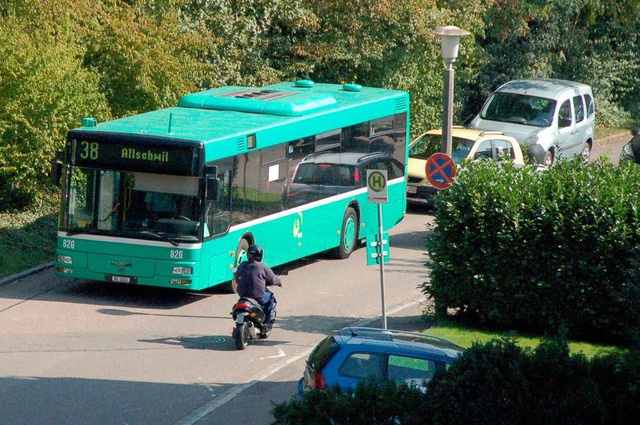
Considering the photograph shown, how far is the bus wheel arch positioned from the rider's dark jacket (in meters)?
5.90

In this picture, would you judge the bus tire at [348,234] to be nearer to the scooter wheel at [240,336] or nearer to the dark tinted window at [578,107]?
the scooter wheel at [240,336]

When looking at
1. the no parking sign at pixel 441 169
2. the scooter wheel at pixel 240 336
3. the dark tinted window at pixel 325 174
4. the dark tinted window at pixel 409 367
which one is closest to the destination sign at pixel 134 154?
the scooter wheel at pixel 240 336

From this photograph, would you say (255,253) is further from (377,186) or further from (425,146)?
(425,146)

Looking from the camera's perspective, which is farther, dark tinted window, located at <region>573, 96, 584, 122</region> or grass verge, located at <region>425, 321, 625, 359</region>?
dark tinted window, located at <region>573, 96, 584, 122</region>

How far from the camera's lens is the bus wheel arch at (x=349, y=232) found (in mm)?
21844

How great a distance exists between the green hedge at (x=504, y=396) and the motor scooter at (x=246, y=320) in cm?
665

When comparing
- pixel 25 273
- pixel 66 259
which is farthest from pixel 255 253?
pixel 25 273

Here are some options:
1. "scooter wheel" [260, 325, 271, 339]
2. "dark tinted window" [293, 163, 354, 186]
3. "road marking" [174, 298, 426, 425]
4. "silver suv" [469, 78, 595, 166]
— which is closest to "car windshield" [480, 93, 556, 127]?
"silver suv" [469, 78, 595, 166]

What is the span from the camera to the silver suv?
30.3 meters

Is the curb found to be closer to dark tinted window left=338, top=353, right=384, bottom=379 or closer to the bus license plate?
the bus license plate

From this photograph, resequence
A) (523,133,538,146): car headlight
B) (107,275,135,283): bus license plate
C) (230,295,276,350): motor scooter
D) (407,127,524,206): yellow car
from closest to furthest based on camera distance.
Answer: (230,295,276,350): motor scooter, (107,275,135,283): bus license plate, (407,127,524,206): yellow car, (523,133,538,146): car headlight

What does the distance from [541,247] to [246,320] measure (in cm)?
416

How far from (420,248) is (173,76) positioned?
600 centimetres

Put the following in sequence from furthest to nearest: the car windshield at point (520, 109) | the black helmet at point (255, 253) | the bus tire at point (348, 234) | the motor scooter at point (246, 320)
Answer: the car windshield at point (520, 109) → the bus tire at point (348, 234) → the black helmet at point (255, 253) → the motor scooter at point (246, 320)
